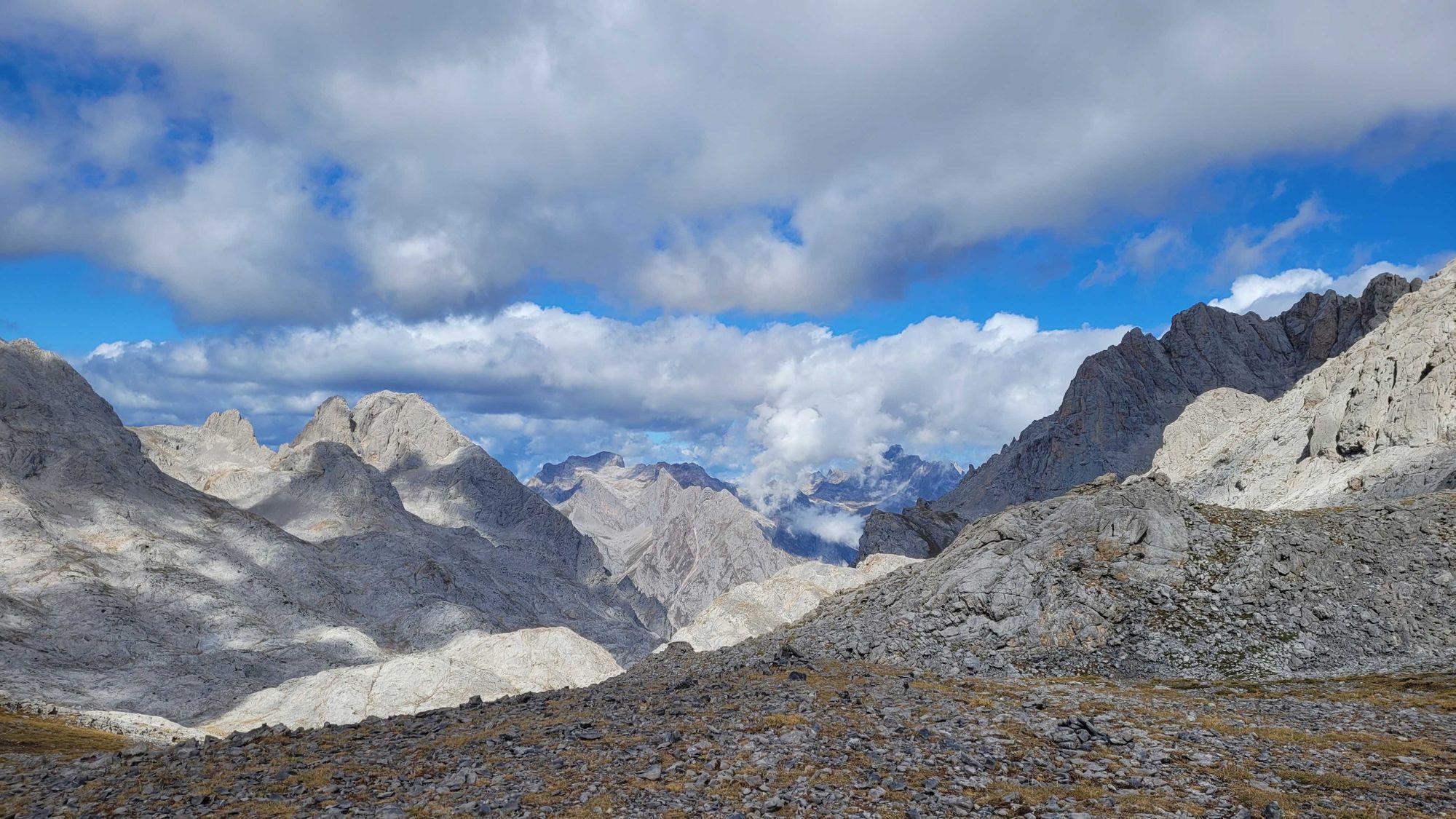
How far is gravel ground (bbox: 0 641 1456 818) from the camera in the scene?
1955 centimetres

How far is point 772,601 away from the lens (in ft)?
433

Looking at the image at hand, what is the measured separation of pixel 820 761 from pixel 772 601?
368 feet

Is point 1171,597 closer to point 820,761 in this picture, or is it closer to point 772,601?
point 820,761

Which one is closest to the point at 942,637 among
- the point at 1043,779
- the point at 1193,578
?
the point at 1193,578

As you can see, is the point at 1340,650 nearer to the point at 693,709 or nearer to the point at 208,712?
the point at 693,709

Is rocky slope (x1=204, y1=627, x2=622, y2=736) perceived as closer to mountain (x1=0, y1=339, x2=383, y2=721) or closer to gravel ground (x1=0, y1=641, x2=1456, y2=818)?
mountain (x1=0, y1=339, x2=383, y2=721)

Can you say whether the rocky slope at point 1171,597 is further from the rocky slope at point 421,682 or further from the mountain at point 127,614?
the mountain at point 127,614

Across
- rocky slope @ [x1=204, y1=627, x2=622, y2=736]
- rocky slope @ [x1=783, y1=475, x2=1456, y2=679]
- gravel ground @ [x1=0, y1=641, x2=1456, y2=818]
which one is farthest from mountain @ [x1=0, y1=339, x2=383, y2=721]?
rocky slope @ [x1=783, y1=475, x2=1456, y2=679]

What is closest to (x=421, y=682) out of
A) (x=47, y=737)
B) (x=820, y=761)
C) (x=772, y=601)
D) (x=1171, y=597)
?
(x=772, y=601)

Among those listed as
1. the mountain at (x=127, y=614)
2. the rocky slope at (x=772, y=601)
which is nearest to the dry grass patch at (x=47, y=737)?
the mountain at (x=127, y=614)

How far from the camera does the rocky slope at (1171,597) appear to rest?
40969mm

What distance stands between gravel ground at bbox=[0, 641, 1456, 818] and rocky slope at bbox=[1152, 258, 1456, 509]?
67058 mm

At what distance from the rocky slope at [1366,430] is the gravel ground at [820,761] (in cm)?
6706

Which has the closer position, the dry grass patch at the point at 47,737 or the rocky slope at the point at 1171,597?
the rocky slope at the point at 1171,597
